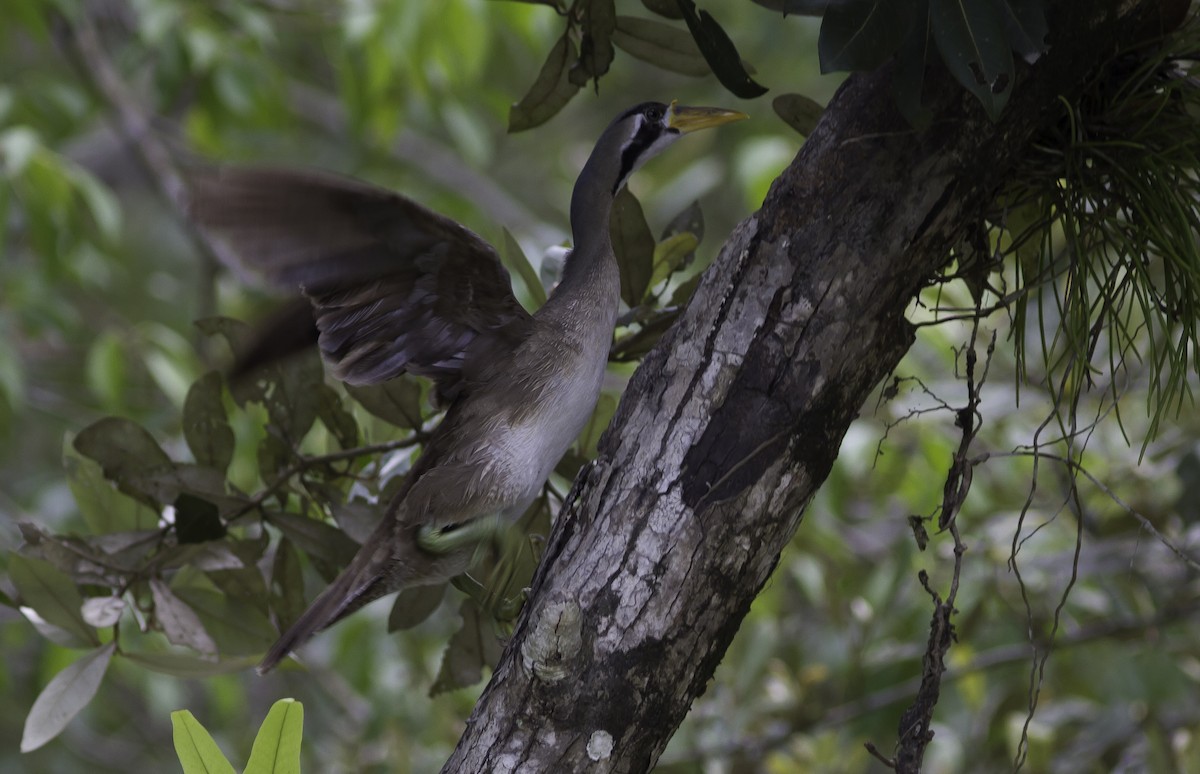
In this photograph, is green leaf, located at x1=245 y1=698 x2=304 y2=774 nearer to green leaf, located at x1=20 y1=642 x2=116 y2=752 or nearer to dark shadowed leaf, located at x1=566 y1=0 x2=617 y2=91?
green leaf, located at x1=20 y1=642 x2=116 y2=752

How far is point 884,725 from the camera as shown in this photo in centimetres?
259

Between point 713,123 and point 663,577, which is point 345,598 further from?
point 713,123

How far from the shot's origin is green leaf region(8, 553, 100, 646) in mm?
1619

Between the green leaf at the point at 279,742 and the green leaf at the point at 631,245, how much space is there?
2.79ft

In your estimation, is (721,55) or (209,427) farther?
(209,427)

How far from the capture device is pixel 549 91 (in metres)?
1.80

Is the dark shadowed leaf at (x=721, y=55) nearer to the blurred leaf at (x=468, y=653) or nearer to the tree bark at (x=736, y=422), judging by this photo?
the tree bark at (x=736, y=422)

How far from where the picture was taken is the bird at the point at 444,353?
1.53 m

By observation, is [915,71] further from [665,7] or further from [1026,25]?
[665,7]

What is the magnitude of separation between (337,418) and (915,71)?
3.40ft

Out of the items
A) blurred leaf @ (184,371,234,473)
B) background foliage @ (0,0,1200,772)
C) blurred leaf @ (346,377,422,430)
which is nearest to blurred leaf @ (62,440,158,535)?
background foliage @ (0,0,1200,772)

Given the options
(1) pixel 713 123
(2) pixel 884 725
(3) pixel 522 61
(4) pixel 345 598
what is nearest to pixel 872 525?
A: (2) pixel 884 725

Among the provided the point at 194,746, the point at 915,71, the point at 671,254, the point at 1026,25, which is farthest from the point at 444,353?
the point at 1026,25

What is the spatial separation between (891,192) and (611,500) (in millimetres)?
441
